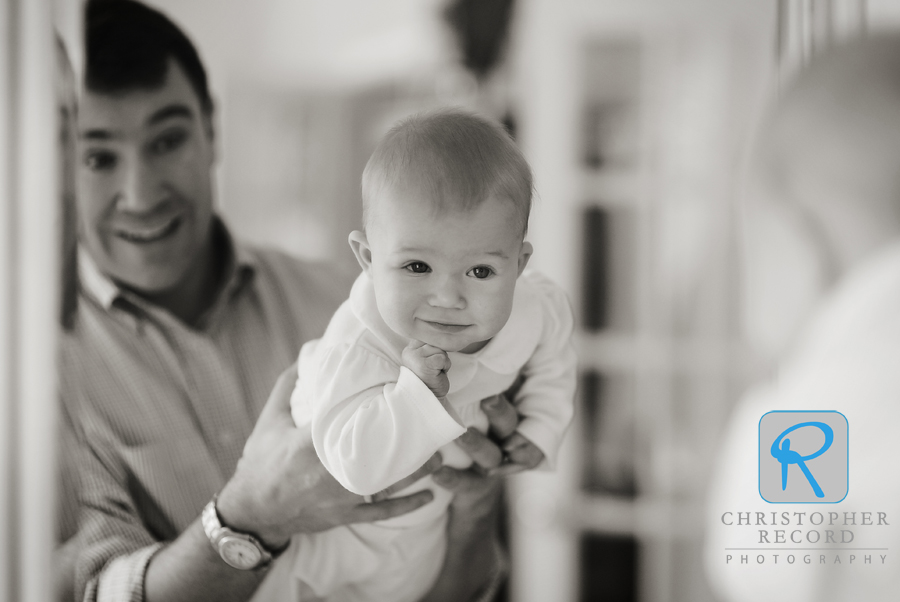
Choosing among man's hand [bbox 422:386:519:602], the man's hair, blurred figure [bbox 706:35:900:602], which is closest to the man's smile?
the man's hair

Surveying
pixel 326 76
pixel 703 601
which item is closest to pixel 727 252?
pixel 703 601

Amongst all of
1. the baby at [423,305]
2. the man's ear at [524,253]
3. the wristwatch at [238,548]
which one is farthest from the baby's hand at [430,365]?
the wristwatch at [238,548]

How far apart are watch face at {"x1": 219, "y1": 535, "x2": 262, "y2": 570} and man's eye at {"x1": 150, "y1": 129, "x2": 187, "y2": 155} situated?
39cm

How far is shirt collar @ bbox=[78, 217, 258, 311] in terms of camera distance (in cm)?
72

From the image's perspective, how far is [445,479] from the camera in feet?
2.08

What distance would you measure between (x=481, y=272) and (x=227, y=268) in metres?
0.33

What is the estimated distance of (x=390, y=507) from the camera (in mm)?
632

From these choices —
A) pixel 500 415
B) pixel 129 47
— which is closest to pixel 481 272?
pixel 500 415

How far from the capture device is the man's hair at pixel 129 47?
70cm

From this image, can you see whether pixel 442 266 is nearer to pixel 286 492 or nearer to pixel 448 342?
pixel 448 342

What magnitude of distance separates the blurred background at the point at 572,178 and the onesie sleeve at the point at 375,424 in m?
0.20

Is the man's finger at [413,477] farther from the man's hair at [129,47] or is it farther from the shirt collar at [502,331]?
the man's hair at [129,47]

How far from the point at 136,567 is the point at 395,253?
0.43m

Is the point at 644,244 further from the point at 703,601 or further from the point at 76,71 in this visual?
the point at 76,71
